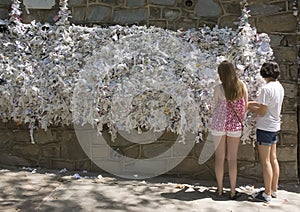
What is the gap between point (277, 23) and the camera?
477 centimetres

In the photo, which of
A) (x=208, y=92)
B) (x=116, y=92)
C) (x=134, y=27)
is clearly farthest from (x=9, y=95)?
(x=208, y=92)

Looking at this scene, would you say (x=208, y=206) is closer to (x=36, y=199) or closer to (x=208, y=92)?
(x=208, y=92)

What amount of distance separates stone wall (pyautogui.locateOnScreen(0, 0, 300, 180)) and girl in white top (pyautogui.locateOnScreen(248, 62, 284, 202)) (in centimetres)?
58

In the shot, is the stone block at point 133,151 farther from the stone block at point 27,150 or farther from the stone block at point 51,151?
the stone block at point 27,150

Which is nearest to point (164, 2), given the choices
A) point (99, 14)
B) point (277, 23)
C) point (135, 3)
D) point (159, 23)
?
point (159, 23)

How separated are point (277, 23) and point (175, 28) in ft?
3.94

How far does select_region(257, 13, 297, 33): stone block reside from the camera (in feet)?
15.5

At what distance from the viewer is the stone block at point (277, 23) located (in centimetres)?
474

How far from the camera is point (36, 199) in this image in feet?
13.1

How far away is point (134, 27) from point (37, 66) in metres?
1.26

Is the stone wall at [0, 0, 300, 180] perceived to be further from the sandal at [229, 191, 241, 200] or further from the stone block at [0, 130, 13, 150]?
the sandal at [229, 191, 241, 200]

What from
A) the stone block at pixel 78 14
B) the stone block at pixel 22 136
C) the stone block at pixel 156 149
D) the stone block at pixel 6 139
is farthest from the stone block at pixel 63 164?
the stone block at pixel 78 14

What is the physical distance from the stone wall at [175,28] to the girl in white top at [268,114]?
0.58 metres

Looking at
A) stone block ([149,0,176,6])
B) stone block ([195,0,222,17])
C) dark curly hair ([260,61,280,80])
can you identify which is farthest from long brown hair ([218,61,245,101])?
stone block ([149,0,176,6])
